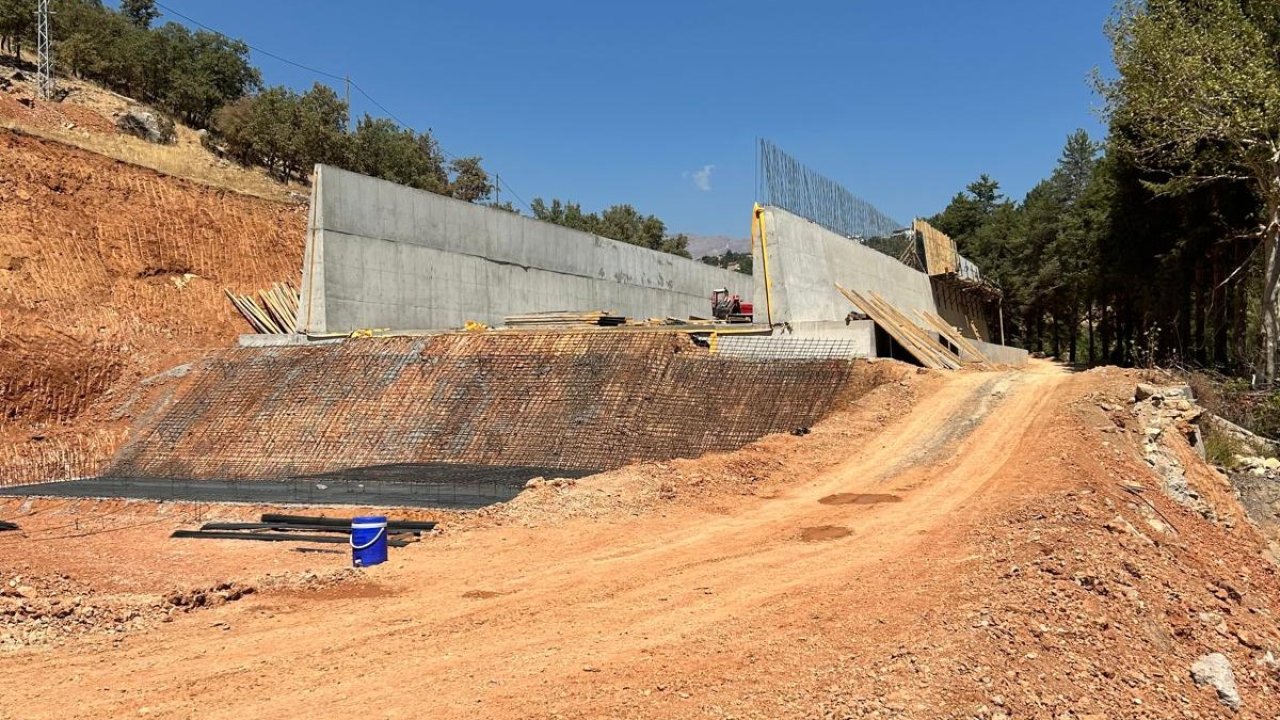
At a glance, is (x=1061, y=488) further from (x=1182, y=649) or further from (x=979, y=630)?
(x=979, y=630)

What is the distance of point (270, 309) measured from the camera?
2334 cm

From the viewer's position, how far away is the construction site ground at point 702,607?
4.40 metres

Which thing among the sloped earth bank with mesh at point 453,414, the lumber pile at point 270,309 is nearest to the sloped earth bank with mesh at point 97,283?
the lumber pile at point 270,309

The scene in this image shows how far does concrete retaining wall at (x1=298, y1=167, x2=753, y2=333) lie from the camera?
20078 mm

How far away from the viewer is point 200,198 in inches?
944

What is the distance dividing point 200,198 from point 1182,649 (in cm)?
2613

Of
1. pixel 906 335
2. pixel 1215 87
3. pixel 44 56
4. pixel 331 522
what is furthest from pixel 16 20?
pixel 1215 87

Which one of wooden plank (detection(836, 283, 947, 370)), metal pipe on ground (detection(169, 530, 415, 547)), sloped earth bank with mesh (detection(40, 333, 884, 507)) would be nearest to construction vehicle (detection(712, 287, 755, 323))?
wooden plank (detection(836, 283, 947, 370))

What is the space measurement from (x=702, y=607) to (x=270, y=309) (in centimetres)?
2113

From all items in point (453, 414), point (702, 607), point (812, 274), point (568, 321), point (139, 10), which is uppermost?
point (139, 10)

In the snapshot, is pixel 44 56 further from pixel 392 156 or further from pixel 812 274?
pixel 812 274

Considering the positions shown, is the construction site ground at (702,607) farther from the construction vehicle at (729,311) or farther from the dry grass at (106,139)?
the dry grass at (106,139)

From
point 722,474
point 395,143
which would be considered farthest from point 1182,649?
point 395,143

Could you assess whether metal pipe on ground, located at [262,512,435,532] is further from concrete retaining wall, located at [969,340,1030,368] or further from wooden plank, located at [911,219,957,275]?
wooden plank, located at [911,219,957,275]
